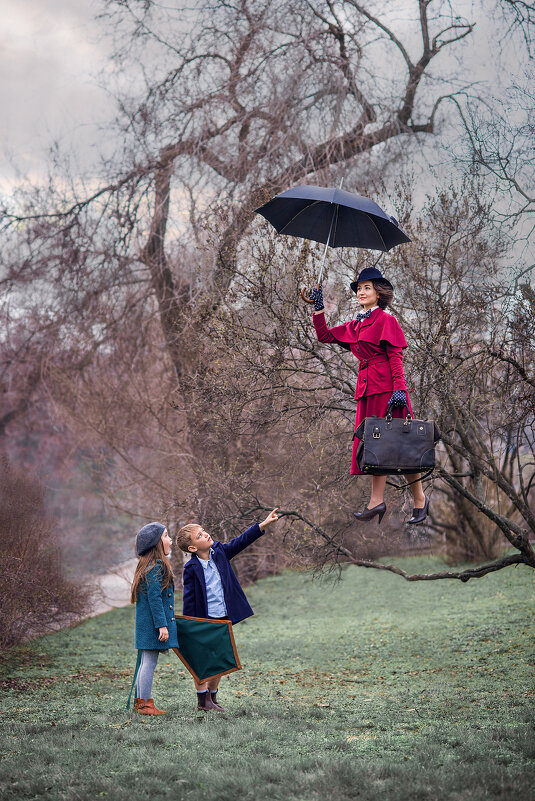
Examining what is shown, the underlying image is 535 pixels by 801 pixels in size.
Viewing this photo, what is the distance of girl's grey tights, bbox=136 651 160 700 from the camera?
19.5 feet

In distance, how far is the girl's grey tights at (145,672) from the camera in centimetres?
593

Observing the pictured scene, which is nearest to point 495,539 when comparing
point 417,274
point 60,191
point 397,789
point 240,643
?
point 240,643

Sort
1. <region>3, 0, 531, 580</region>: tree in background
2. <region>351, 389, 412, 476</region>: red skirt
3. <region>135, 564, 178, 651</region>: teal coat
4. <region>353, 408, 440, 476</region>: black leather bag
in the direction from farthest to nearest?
<region>3, 0, 531, 580</region>: tree in background < <region>135, 564, 178, 651</region>: teal coat < <region>351, 389, 412, 476</region>: red skirt < <region>353, 408, 440, 476</region>: black leather bag

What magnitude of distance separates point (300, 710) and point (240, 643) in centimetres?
549

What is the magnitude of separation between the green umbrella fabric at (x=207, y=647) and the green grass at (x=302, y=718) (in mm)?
370

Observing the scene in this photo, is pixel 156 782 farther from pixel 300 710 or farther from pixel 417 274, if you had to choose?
pixel 417 274

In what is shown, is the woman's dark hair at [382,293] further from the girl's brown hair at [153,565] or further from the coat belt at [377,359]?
the girl's brown hair at [153,565]

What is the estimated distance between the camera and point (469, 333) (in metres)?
8.31

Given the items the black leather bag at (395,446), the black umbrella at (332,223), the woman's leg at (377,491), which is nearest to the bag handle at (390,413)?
the black leather bag at (395,446)

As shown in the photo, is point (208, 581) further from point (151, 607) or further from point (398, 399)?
point (398, 399)

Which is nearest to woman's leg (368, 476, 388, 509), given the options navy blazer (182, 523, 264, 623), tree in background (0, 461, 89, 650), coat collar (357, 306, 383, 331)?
navy blazer (182, 523, 264, 623)

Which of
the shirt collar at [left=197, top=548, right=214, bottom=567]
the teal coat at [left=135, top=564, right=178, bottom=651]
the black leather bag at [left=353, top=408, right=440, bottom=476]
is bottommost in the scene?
the teal coat at [left=135, top=564, right=178, bottom=651]

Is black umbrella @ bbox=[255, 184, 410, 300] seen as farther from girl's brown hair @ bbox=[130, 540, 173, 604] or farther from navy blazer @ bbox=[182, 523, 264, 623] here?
girl's brown hair @ bbox=[130, 540, 173, 604]

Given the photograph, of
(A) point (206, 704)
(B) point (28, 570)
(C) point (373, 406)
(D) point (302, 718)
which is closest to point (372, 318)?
(C) point (373, 406)
